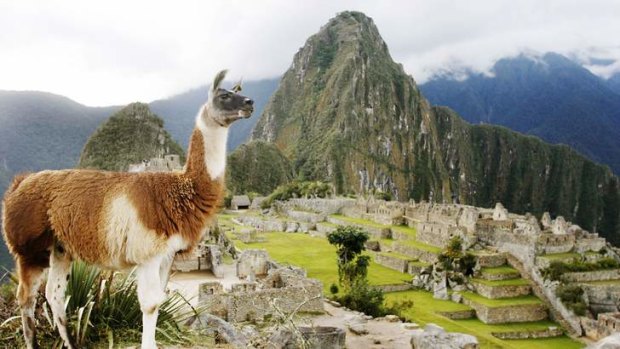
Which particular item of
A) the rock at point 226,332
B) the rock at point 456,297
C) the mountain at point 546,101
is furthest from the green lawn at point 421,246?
the mountain at point 546,101

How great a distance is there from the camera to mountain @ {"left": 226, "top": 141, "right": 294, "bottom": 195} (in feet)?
239

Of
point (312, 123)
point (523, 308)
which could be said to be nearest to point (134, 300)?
point (523, 308)

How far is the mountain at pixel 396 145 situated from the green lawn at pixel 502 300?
73.3 m

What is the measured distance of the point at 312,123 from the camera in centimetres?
11569

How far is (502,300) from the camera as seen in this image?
21.2 metres

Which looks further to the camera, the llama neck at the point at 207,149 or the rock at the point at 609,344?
the llama neck at the point at 207,149

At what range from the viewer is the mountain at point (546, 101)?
148 metres

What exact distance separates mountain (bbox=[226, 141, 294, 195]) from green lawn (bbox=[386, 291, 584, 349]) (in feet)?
164

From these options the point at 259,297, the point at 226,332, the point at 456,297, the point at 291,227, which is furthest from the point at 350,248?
the point at 226,332

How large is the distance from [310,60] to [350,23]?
52.6 ft

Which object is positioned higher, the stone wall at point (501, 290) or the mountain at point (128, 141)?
the mountain at point (128, 141)

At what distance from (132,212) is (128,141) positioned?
64.1m

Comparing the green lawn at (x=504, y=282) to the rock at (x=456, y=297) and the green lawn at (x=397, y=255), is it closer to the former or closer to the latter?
the rock at (x=456, y=297)

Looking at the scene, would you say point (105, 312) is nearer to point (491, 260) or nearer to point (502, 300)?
point (502, 300)
